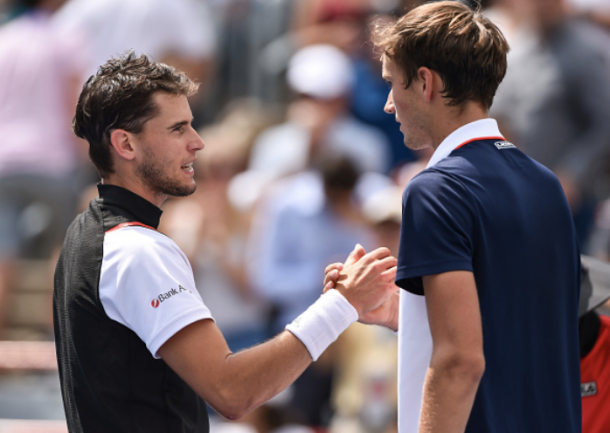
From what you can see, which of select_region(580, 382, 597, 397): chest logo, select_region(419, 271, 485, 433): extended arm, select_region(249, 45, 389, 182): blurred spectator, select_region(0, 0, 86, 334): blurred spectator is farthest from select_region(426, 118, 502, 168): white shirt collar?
select_region(0, 0, 86, 334): blurred spectator

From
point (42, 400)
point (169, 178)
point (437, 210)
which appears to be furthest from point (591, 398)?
point (42, 400)

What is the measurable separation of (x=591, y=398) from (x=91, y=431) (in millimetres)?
1618

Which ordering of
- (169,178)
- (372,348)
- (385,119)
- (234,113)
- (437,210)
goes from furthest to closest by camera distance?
(234,113) < (385,119) < (372,348) < (169,178) < (437,210)

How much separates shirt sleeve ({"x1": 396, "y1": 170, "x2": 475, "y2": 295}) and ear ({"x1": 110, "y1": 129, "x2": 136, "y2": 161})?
0.86 m

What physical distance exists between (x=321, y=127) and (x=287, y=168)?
381mm

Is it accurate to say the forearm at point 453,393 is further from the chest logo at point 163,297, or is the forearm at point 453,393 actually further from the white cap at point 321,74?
the white cap at point 321,74

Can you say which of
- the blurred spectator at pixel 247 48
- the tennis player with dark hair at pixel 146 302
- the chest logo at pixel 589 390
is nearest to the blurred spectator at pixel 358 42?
the blurred spectator at pixel 247 48

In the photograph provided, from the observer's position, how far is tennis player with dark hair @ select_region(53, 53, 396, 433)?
94.8 inches

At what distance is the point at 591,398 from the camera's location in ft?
9.71

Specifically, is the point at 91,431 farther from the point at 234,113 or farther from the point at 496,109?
the point at 234,113

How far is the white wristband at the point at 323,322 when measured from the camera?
2.55m

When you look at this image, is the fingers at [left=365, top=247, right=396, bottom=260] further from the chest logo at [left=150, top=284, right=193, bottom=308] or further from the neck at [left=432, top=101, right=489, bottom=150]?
the chest logo at [left=150, top=284, right=193, bottom=308]

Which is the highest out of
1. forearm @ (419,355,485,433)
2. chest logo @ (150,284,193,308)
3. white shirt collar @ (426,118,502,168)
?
white shirt collar @ (426,118,502,168)

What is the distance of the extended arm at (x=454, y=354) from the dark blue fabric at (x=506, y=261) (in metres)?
0.05
